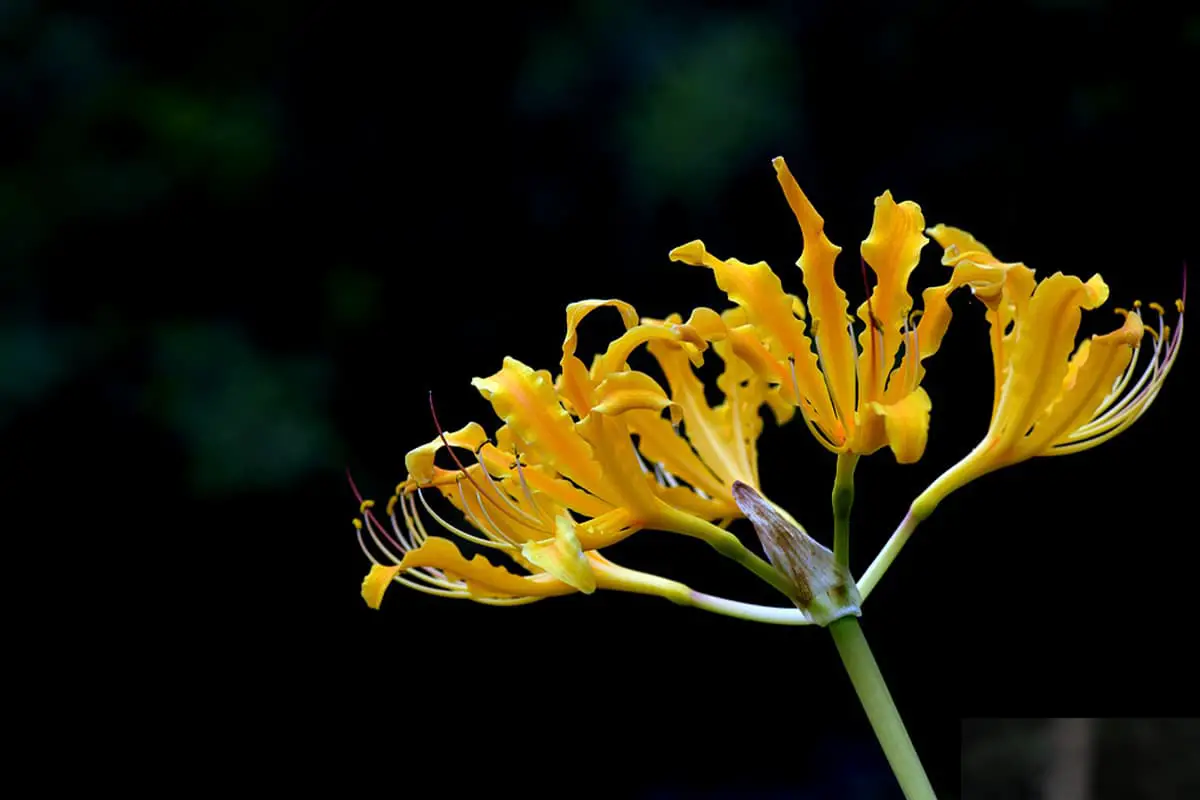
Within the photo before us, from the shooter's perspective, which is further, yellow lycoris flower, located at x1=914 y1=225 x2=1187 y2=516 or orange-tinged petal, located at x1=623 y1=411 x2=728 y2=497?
orange-tinged petal, located at x1=623 y1=411 x2=728 y2=497

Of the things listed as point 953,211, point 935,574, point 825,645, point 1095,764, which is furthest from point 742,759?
point 953,211

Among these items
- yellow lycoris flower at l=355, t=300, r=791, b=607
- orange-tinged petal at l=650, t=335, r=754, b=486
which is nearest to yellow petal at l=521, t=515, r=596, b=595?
yellow lycoris flower at l=355, t=300, r=791, b=607

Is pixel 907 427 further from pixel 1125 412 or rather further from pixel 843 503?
pixel 1125 412

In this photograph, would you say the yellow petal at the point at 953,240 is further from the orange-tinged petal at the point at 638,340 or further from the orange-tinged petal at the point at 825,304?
the orange-tinged petal at the point at 638,340

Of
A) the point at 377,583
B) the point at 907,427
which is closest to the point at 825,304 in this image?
the point at 907,427

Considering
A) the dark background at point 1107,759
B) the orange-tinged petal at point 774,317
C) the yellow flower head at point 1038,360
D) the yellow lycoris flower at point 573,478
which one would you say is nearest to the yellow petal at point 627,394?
the yellow lycoris flower at point 573,478

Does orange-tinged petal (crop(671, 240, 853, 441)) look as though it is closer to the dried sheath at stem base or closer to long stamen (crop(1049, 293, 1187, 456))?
the dried sheath at stem base
